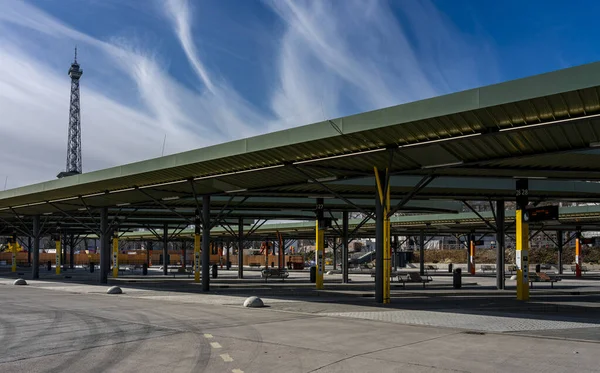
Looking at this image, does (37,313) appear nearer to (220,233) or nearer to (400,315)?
(400,315)

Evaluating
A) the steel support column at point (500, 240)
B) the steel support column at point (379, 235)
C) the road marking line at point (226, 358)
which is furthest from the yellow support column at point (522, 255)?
the road marking line at point (226, 358)

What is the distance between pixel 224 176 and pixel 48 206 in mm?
22040

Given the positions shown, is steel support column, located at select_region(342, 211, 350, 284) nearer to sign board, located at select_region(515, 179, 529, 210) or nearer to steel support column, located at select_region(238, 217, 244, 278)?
steel support column, located at select_region(238, 217, 244, 278)

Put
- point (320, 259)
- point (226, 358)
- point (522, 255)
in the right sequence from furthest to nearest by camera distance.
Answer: point (320, 259) → point (522, 255) → point (226, 358)

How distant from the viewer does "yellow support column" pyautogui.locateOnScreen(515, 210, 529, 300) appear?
23531 millimetres

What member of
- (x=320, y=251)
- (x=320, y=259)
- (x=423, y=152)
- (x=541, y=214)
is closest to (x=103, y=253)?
(x=320, y=259)

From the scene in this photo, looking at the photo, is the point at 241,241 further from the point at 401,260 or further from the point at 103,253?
the point at 401,260

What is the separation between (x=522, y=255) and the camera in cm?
2373

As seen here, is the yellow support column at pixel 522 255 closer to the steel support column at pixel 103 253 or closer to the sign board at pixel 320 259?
the sign board at pixel 320 259

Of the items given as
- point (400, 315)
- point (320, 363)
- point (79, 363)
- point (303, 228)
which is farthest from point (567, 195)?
point (303, 228)

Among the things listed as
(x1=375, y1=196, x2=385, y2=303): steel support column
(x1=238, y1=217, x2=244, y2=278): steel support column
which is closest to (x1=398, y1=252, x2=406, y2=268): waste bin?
(x1=238, y1=217, x2=244, y2=278): steel support column

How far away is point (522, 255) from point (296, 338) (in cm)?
1468

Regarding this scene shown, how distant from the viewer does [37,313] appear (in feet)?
58.0

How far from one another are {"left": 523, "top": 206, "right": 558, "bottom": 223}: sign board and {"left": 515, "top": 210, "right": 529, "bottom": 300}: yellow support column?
30cm
